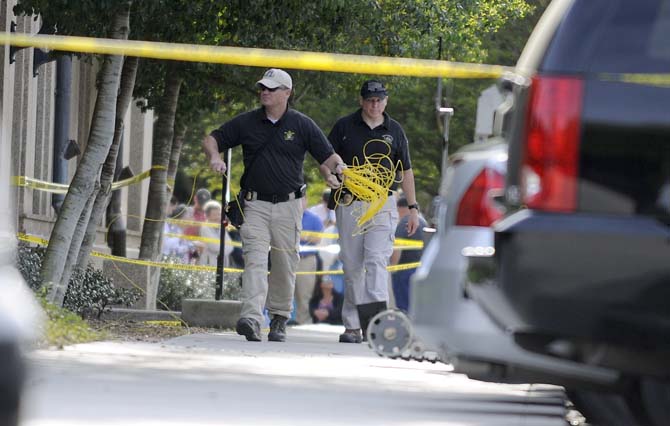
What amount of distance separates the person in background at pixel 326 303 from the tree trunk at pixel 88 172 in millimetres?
10240

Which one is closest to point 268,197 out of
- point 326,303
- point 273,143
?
point 273,143

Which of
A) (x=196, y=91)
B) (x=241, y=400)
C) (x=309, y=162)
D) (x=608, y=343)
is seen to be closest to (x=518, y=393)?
(x=241, y=400)

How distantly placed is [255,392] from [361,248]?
5.56 metres

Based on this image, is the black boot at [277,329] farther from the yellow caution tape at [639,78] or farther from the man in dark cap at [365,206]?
the yellow caution tape at [639,78]

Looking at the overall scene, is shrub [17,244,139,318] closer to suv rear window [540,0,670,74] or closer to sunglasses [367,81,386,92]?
sunglasses [367,81,386,92]

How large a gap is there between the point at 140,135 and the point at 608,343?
22108 mm

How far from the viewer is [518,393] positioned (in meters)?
9.34

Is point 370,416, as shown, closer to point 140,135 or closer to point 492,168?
point 492,168

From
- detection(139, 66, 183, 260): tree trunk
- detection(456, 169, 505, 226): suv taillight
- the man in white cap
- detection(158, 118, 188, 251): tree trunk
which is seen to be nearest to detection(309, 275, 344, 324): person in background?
detection(158, 118, 188, 251): tree trunk

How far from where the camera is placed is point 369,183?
532 inches

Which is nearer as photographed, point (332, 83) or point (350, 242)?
point (350, 242)

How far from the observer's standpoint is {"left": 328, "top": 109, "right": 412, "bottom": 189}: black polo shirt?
45.6 ft

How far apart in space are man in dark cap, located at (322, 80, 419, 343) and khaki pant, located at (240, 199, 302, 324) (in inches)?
17.2

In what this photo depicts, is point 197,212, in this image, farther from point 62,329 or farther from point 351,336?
point 62,329
